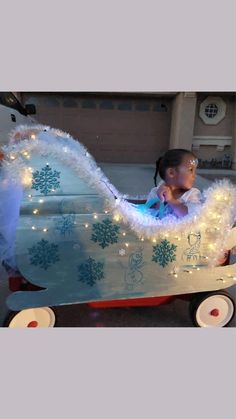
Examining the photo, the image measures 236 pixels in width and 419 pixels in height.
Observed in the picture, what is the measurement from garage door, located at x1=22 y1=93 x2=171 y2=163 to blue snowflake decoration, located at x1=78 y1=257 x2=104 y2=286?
A: 9341 mm

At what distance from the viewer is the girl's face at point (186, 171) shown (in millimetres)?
2182

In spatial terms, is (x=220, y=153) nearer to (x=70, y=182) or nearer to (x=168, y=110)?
(x=168, y=110)

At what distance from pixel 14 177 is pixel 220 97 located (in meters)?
10.9

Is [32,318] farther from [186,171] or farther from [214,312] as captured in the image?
[186,171]

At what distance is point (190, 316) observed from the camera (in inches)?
90.8

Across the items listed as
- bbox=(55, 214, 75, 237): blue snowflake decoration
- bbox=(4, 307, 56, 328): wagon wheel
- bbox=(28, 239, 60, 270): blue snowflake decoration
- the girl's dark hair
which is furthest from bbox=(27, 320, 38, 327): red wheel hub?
the girl's dark hair

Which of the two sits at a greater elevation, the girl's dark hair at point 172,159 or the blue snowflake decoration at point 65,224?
the girl's dark hair at point 172,159

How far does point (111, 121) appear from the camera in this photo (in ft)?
36.1

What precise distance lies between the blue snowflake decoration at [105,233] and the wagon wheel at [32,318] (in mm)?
576

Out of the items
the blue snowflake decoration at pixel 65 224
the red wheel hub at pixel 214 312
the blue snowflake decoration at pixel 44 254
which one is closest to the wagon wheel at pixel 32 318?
the blue snowflake decoration at pixel 44 254

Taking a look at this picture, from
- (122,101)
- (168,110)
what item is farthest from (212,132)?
(122,101)

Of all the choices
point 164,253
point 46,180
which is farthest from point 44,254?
point 164,253

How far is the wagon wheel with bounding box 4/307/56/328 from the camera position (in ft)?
6.75

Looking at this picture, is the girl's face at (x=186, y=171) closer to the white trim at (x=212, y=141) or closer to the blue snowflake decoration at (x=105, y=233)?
the blue snowflake decoration at (x=105, y=233)
